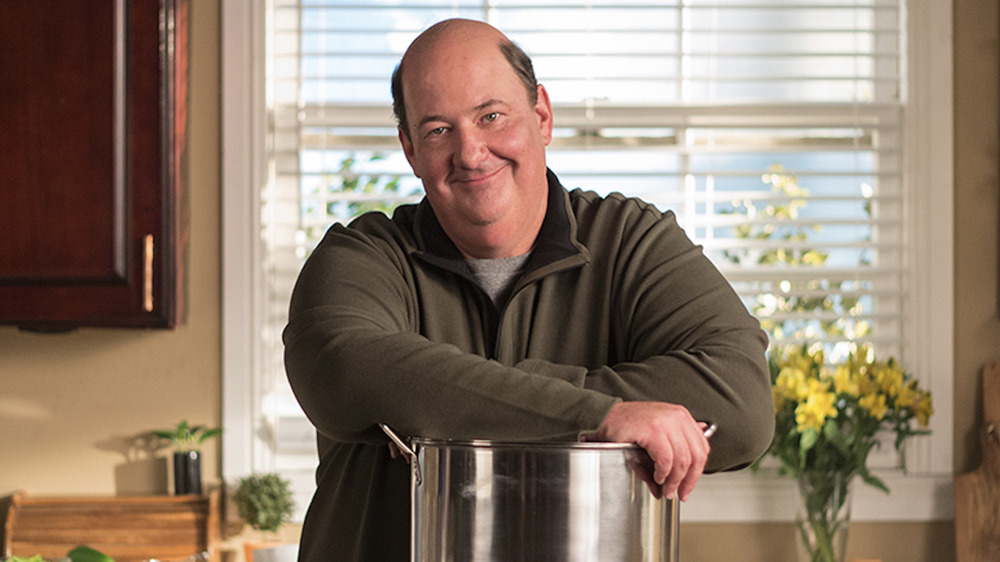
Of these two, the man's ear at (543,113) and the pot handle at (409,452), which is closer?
the pot handle at (409,452)

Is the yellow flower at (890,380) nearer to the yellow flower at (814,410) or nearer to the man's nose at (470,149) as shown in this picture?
the yellow flower at (814,410)

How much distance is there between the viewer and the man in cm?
81

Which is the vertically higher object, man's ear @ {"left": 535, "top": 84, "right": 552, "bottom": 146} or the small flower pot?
man's ear @ {"left": 535, "top": 84, "right": 552, "bottom": 146}

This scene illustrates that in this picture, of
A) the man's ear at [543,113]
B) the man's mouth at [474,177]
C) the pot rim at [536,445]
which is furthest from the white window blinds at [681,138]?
the pot rim at [536,445]

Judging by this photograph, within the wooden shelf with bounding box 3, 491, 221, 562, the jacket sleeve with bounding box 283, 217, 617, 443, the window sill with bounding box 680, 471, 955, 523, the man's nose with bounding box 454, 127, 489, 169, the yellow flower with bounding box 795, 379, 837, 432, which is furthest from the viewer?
the window sill with bounding box 680, 471, 955, 523

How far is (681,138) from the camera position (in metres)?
2.14

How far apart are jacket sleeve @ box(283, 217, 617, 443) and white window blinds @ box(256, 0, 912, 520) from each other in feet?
3.98

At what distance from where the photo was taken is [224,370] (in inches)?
80.9

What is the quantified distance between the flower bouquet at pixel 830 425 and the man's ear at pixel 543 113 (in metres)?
1.03

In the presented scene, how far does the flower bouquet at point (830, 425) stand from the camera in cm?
185

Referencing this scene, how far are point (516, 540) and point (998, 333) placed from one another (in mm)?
1842

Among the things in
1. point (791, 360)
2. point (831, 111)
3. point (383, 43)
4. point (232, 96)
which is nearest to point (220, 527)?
point (232, 96)

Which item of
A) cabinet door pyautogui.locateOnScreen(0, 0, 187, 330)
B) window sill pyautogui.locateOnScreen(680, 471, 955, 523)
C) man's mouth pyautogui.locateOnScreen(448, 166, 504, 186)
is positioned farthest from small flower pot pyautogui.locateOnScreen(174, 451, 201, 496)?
man's mouth pyautogui.locateOnScreen(448, 166, 504, 186)

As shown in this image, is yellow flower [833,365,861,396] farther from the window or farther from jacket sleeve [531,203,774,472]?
A: jacket sleeve [531,203,774,472]
